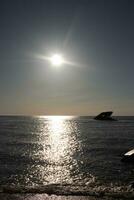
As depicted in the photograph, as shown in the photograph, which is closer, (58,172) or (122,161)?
(58,172)

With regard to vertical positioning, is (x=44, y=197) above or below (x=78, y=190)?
above

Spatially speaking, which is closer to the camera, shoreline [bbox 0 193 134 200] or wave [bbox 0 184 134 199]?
shoreline [bbox 0 193 134 200]

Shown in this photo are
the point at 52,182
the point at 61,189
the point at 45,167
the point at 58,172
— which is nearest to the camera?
the point at 61,189

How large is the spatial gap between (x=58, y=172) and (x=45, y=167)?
12.9 feet

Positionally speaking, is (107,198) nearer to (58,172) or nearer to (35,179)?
(35,179)

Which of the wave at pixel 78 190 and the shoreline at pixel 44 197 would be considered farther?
the wave at pixel 78 190

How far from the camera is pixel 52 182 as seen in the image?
30062mm

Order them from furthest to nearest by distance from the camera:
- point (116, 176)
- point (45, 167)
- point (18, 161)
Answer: point (18, 161)
point (45, 167)
point (116, 176)

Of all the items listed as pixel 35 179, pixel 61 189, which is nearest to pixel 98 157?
pixel 35 179

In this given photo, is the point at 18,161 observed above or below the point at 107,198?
above

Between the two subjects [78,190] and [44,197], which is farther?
[78,190]

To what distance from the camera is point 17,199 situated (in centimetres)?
2272

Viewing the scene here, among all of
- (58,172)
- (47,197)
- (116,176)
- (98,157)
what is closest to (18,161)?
(58,172)

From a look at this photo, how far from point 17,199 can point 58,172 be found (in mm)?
12872
